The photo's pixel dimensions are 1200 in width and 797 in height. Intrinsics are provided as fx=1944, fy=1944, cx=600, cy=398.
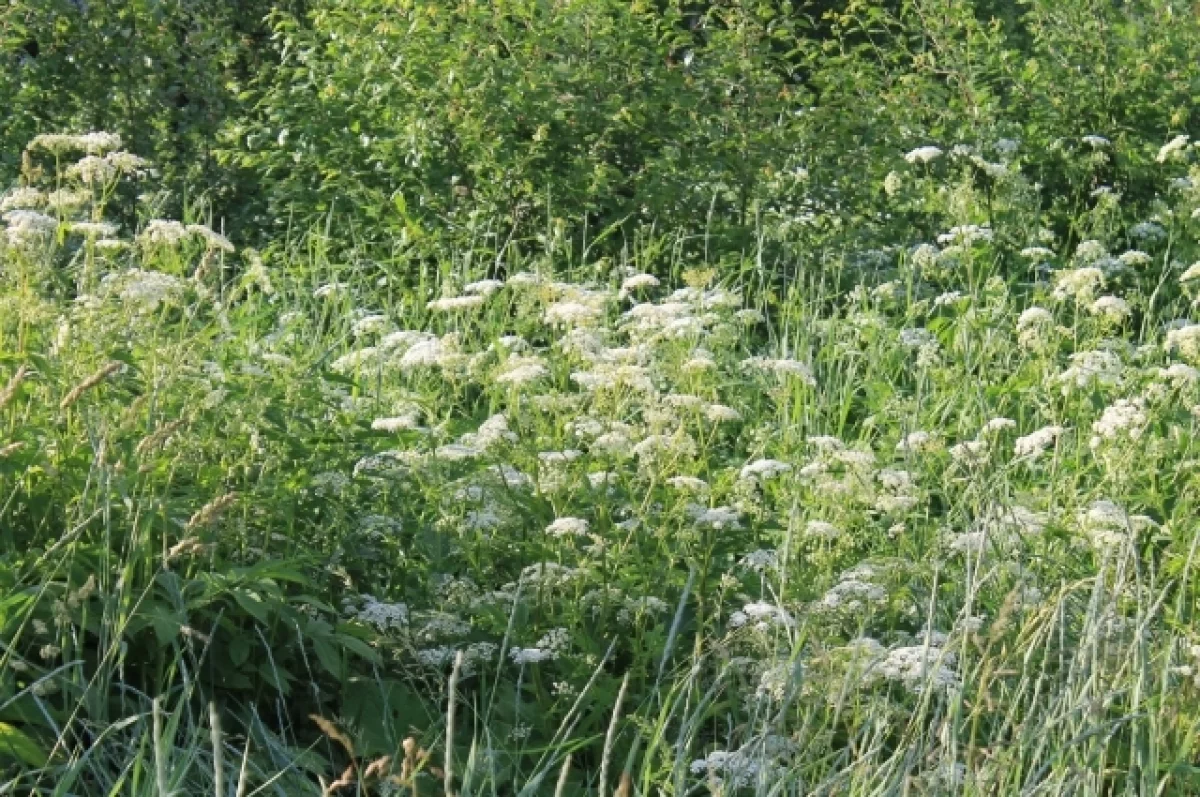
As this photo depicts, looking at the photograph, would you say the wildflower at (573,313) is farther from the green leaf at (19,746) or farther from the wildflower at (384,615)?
the green leaf at (19,746)

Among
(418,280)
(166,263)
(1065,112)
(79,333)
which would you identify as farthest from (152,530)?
(1065,112)

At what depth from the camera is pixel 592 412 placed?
4.02 m

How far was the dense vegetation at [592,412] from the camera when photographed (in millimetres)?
3098

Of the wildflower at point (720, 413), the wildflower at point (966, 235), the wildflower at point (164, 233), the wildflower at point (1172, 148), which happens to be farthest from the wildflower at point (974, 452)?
the wildflower at point (1172, 148)

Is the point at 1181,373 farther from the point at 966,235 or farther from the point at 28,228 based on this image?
the point at 28,228

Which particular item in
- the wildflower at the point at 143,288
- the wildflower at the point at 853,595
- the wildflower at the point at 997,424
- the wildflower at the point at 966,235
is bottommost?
the wildflower at the point at 853,595

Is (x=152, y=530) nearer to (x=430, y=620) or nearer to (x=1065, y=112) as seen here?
(x=430, y=620)

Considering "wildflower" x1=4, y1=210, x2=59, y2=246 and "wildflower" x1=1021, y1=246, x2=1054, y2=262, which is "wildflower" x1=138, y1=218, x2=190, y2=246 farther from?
"wildflower" x1=1021, y1=246, x2=1054, y2=262

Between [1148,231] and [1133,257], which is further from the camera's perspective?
[1148,231]

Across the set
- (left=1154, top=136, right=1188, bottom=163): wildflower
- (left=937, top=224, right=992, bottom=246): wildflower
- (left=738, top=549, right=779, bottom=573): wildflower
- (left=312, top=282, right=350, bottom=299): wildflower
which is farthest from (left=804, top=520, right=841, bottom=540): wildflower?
(left=1154, top=136, right=1188, bottom=163): wildflower

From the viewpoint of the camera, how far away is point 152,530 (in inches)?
130

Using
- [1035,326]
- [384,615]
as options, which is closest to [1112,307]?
[1035,326]

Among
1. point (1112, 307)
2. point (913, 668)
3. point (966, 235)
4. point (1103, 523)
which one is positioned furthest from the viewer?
point (966, 235)

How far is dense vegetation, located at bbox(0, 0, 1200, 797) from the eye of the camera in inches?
122
